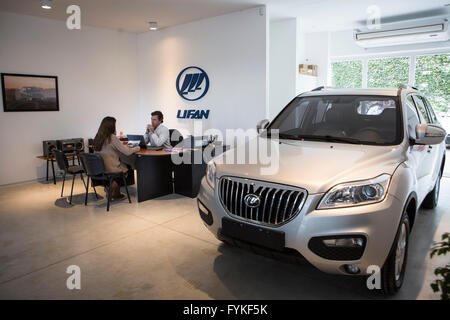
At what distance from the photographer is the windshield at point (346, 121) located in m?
2.86

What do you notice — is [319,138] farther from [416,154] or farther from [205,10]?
[205,10]

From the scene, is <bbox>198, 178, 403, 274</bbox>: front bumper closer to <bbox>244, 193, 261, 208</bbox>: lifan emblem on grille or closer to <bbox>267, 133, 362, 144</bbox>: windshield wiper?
<bbox>244, 193, 261, 208</bbox>: lifan emblem on grille

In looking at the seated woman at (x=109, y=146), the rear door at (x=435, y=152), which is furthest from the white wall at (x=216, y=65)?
the rear door at (x=435, y=152)

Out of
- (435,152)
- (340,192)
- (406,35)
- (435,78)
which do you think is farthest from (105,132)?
(435,78)

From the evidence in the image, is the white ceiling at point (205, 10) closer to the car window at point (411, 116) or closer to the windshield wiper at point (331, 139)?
the car window at point (411, 116)

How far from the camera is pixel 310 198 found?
2.16 metres

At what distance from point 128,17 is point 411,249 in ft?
20.4

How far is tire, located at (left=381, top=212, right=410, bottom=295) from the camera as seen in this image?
229cm

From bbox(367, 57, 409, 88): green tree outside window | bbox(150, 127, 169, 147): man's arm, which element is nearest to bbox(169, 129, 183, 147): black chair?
bbox(150, 127, 169, 147): man's arm

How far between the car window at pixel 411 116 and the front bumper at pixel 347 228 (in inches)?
40.1

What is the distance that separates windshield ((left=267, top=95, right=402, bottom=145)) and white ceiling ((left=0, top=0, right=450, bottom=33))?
323cm

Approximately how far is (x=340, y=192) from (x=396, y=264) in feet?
2.59

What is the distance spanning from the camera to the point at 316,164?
2.42 meters
